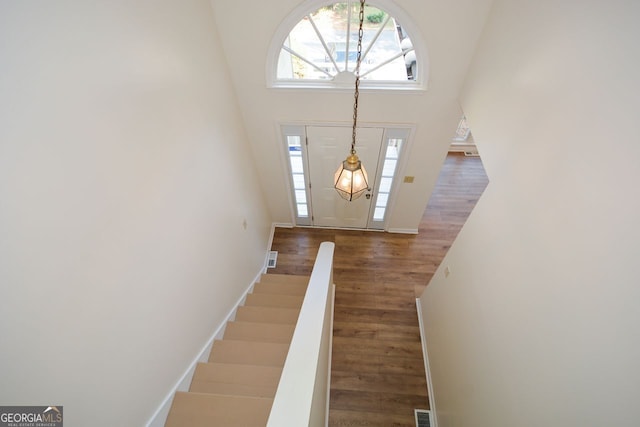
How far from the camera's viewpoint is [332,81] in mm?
3051

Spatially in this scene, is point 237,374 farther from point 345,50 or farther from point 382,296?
point 345,50

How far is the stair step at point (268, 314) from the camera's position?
2.97 metres

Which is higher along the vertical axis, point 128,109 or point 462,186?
point 462,186

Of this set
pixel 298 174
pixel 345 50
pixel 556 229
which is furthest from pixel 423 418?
pixel 345 50

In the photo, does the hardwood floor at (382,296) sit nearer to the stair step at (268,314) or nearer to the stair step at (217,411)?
the stair step at (268,314)

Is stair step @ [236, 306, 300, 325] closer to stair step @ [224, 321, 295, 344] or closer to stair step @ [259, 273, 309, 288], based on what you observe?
stair step @ [224, 321, 295, 344]

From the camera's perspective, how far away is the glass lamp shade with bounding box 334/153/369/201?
6.63ft

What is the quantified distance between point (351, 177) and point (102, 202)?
1.48m

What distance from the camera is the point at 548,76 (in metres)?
1.53

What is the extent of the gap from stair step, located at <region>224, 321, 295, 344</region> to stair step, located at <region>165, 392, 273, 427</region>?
75 cm

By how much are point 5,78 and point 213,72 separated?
1.84 m

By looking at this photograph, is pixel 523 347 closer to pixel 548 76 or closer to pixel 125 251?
pixel 548 76

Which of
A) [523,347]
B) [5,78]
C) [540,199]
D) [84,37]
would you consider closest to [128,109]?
[84,37]

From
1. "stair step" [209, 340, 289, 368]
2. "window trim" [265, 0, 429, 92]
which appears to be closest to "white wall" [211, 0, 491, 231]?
"window trim" [265, 0, 429, 92]
